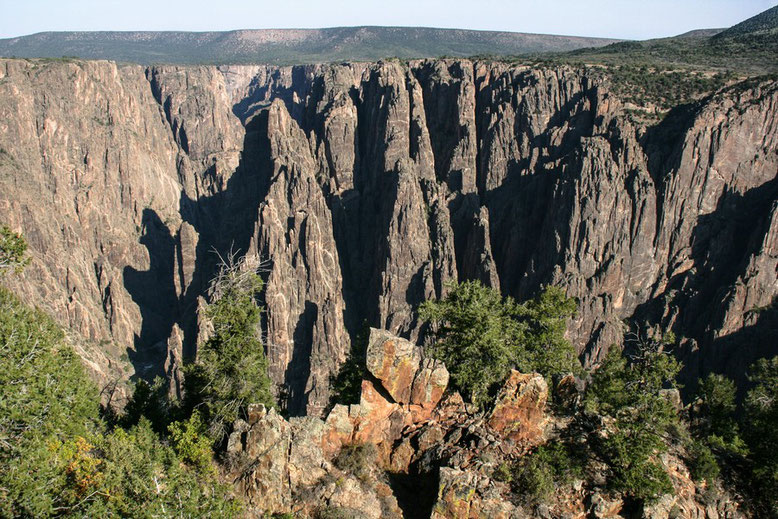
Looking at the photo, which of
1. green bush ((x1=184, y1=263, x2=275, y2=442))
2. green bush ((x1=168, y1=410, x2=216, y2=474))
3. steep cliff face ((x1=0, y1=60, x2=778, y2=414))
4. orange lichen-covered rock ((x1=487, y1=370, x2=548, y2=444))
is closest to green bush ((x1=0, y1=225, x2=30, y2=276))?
green bush ((x1=184, y1=263, x2=275, y2=442))

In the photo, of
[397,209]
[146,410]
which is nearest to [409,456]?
[146,410]

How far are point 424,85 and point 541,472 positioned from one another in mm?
94904

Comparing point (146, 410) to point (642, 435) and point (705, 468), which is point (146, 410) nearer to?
point (642, 435)

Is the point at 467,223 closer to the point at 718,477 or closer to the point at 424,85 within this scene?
the point at 424,85

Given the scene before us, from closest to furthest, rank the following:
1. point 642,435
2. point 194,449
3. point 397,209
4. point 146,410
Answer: point 194,449
point 642,435
point 146,410
point 397,209

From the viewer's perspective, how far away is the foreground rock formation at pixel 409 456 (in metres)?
18.6

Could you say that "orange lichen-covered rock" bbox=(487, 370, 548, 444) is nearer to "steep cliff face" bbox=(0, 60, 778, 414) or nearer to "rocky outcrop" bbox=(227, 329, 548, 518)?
"rocky outcrop" bbox=(227, 329, 548, 518)

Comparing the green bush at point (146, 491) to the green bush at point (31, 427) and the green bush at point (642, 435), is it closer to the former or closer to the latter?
the green bush at point (31, 427)

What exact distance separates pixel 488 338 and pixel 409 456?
6.10 meters

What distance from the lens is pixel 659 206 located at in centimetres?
7406

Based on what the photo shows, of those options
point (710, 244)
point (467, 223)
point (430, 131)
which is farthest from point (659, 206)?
point (430, 131)

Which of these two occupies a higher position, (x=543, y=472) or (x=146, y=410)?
(x=543, y=472)

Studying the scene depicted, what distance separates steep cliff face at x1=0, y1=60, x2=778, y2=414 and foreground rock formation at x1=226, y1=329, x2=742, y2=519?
45421 mm

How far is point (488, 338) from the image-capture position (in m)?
24.0
